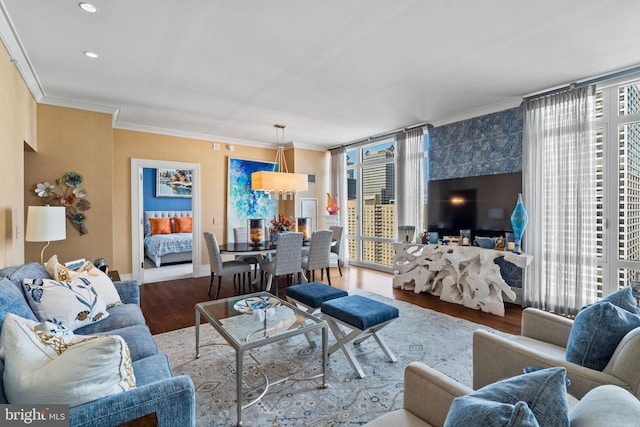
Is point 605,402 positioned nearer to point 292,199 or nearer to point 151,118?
point 151,118

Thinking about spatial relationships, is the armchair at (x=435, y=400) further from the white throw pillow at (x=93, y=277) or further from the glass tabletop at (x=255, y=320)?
the white throw pillow at (x=93, y=277)

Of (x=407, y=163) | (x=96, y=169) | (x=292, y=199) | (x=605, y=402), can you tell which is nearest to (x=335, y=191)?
(x=292, y=199)

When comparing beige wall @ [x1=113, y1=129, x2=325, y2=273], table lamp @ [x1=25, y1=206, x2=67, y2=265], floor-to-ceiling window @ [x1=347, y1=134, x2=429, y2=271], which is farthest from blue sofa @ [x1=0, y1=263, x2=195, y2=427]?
floor-to-ceiling window @ [x1=347, y1=134, x2=429, y2=271]

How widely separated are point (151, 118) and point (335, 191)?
3997 millimetres

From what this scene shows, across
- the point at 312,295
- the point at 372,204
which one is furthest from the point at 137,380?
the point at 372,204

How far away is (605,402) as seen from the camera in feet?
2.74

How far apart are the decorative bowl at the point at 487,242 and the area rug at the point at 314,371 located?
1190 millimetres

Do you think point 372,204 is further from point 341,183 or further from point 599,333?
point 599,333

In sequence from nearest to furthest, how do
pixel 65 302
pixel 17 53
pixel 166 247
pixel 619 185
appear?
pixel 65 302 < pixel 17 53 < pixel 619 185 < pixel 166 247

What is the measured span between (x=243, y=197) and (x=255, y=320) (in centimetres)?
446

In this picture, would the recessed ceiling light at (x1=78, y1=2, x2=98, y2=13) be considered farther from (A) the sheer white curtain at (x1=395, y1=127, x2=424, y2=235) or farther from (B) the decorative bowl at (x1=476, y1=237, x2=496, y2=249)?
(B) the decorative bowl at (x1=476, y1=237, x2=496, y2=249)

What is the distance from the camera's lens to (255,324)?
238cm

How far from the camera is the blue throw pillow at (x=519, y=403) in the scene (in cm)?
71
